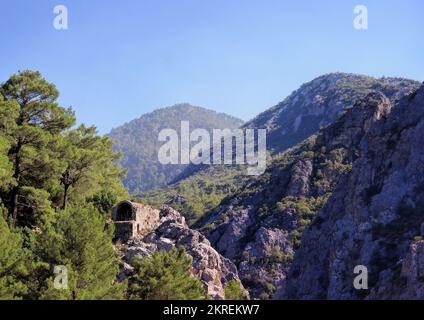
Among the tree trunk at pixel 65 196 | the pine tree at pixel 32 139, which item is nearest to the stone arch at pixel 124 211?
the tree trunk at pixel 65 196

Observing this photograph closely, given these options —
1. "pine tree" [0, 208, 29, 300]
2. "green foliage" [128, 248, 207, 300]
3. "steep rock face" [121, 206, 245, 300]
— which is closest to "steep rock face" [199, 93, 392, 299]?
"steep rock face" [121, 206, 245, 300]

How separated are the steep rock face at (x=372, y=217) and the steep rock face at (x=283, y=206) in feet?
27.4

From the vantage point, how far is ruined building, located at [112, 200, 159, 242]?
40.9m

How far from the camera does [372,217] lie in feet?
288

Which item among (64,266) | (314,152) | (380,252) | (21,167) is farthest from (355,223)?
(64,266)

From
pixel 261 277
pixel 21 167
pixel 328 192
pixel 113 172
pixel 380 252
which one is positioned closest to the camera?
pixel 21 167

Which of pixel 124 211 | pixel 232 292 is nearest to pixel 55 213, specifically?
pixel 124 211

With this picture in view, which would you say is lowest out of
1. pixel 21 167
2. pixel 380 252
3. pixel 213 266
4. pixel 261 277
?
pixel 261 277

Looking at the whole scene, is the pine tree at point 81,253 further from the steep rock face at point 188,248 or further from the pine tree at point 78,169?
the pine tree at point 78,169

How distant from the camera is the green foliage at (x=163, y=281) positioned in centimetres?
2698

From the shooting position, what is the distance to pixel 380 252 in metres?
80.8

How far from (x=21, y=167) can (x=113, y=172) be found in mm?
18188
